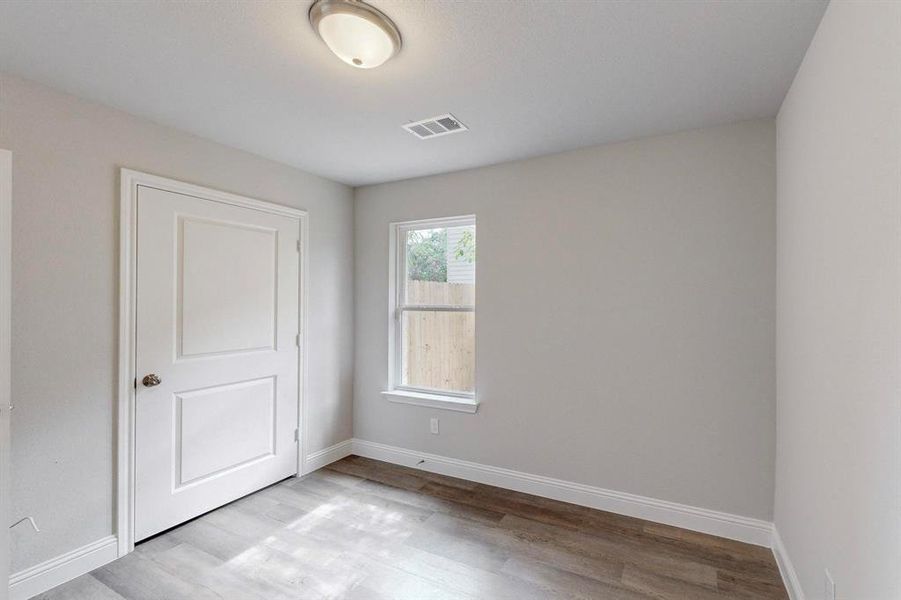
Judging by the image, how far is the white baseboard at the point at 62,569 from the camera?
6.46 feet

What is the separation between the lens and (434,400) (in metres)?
3.51

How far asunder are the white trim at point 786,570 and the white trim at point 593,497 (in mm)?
116

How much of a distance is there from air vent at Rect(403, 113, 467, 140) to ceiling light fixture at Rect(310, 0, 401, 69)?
742 mm

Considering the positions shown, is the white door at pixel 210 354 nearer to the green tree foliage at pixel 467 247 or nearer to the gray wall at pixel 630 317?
the gray wall at pixel 630 317

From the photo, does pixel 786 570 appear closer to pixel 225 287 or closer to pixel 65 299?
pixel 225 287


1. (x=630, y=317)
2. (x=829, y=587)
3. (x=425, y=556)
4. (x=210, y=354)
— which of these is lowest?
(x=425, y=556)

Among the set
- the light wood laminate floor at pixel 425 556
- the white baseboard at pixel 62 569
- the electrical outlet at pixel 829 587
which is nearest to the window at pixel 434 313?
the light wood laminate floor at pixel 425 556

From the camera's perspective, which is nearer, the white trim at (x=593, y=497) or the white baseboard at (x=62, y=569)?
the white baseboard at (x=62, y=569)

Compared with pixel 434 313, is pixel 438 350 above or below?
below

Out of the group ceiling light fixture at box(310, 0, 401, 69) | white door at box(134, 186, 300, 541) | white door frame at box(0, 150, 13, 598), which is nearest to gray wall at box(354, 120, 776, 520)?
white door at box(134, 186, 300, 541)

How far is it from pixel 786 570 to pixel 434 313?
2695 millimetres

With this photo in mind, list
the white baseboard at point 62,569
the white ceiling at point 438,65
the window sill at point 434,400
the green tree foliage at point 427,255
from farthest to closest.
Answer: the green tree foliage at point 427,255 → the window sill at point 434,400 → the white baseboard at point 62,569 → the white ceiling at point 438,65

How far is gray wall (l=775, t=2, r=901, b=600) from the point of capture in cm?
109

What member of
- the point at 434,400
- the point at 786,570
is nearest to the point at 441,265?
the point at 434,400
